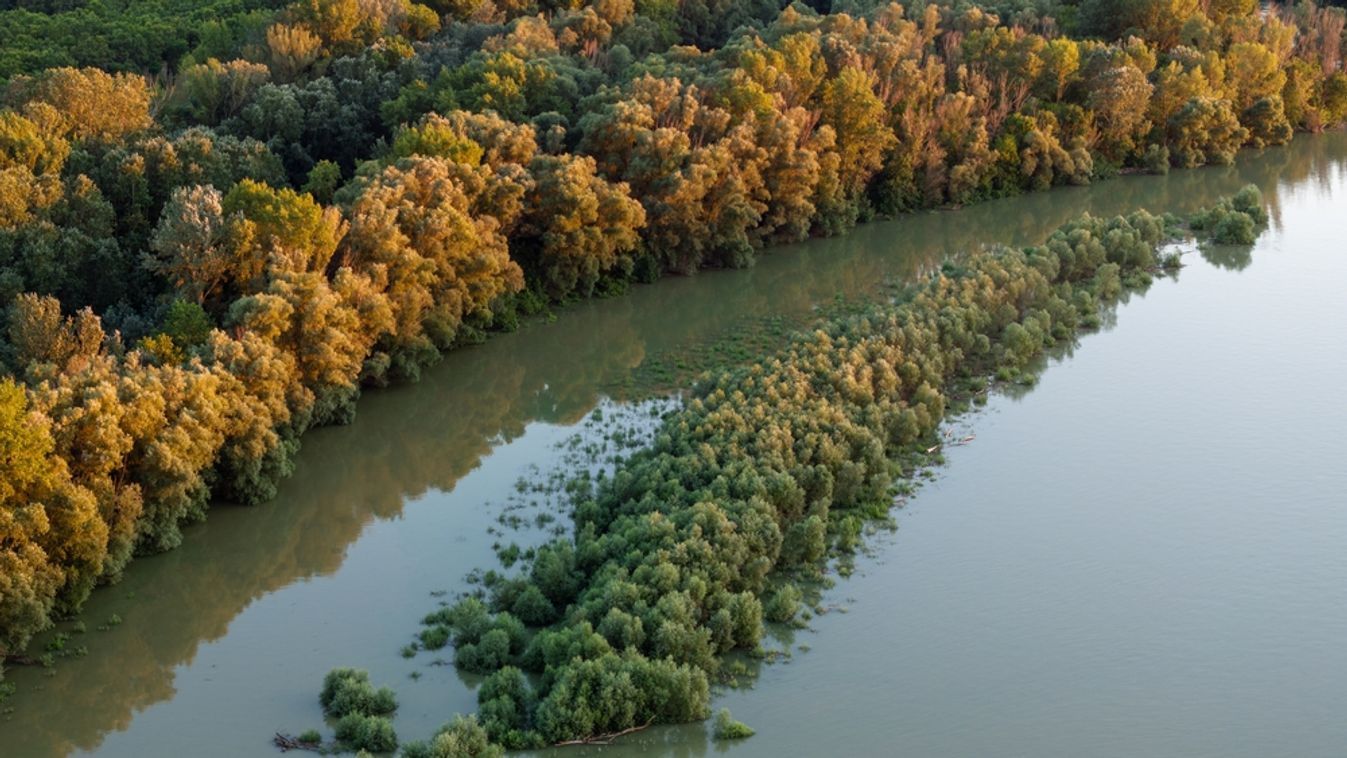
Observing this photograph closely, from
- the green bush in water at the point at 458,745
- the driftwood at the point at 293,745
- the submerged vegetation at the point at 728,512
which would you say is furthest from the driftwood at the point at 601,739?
the driftwood at the point at 293,745

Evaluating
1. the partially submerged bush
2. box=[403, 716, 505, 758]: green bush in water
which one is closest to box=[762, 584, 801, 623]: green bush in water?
box=[403, 716, 505, 758]: green bush in water

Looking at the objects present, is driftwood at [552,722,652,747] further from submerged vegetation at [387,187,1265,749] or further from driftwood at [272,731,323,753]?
driftwood at [272,731,323,753]

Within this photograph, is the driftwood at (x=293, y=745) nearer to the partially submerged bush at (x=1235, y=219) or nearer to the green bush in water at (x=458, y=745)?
the green bush in water at (x=458, y=745)

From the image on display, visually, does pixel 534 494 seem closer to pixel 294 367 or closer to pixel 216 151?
pixel 294 367

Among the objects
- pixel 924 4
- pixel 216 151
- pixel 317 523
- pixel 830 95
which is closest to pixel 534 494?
pixel 317 523

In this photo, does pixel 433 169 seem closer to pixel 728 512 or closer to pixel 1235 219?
pixel 728 512
